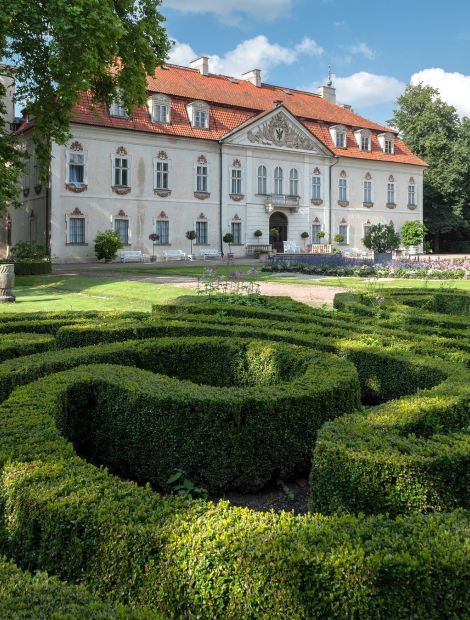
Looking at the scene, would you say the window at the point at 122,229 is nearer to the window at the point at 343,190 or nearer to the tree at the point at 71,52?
the tree at the point at 71,52

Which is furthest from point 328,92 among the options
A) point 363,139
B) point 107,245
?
point 107,245

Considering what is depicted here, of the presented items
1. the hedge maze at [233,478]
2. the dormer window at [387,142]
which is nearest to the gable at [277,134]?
the dormer window at [387,142]

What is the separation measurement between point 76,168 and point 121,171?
8.42 ft

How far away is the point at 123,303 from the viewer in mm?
13422

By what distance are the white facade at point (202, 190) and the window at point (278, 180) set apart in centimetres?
7

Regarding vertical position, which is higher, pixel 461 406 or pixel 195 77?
pixel 195 77

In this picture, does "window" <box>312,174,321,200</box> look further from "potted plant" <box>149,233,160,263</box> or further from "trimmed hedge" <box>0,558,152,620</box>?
"trimmed hedge" <box>0,558,152,620</box>

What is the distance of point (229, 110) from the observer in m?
37.3

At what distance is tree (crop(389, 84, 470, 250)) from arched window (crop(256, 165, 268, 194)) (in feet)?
58.5

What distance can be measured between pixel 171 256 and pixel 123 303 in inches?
848

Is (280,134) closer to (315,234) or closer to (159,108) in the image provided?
(315,234)

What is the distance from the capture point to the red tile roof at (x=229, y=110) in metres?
33.7

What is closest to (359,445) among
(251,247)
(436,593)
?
(436,593)

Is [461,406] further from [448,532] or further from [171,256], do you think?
[171,256]
